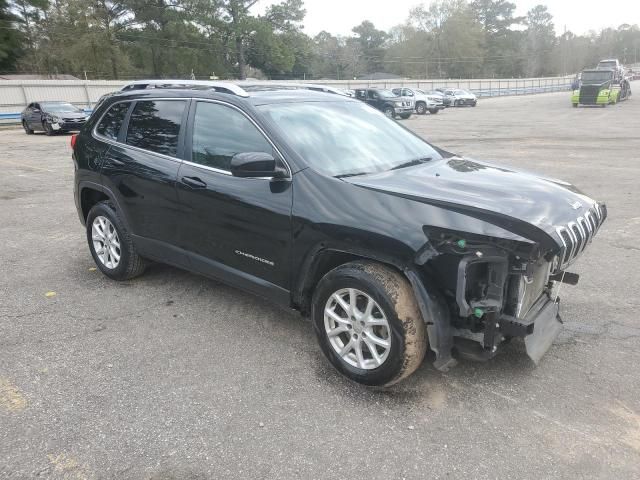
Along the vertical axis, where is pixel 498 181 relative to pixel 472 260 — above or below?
above

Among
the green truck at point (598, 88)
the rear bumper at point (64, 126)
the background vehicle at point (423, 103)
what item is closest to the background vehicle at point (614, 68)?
the green truck at point (598, 88)

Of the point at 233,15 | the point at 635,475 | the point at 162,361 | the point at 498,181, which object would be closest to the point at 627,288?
the point at 498,181

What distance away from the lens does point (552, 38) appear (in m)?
128

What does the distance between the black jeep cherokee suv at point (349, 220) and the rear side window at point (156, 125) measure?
14mm

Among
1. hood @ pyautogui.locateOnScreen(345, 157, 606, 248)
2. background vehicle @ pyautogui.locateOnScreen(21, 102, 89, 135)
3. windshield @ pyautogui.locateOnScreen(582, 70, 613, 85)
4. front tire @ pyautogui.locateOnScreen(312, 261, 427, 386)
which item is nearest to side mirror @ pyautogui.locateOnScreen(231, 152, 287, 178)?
hood @ pyautogui.locateOnScreen(345, 157, 606, 248)

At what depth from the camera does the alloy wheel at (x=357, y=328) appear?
10.1ft

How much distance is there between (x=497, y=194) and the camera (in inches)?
122

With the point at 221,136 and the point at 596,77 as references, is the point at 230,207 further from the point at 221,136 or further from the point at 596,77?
the point at 596,77

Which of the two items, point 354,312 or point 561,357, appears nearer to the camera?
point 354,312

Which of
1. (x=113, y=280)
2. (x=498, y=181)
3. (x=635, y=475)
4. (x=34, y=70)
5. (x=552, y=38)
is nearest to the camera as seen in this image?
(x=635, y=475)

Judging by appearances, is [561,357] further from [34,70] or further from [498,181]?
[34,70]

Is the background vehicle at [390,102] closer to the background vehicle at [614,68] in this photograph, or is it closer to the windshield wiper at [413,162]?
the background vehicle at [614,68]

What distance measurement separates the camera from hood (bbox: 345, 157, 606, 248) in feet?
9.10

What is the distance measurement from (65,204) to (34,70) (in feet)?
190
